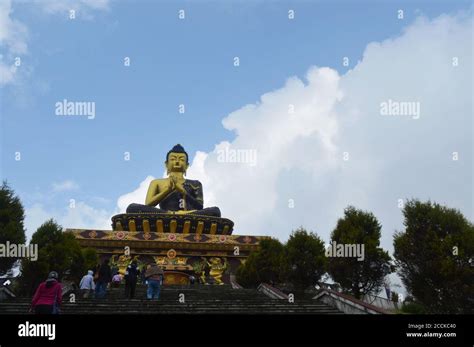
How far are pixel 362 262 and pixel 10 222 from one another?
32.7 ft

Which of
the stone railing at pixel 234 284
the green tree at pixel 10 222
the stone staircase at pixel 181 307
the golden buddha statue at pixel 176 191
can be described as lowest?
the stone railing at pixel 234 284

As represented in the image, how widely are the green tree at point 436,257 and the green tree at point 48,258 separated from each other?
929 cm

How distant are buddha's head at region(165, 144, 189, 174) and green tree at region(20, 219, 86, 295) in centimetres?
1822

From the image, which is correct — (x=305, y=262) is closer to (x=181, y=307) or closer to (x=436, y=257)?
(x=436, y=257)

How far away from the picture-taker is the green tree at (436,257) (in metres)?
11.4

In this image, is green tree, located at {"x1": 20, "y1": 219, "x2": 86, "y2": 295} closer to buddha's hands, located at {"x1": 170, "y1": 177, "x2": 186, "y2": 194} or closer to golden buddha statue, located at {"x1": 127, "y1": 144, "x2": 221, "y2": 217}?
golden buddha statue, located at {"x1": 127, "y1": 144, "x2": 221, "y2": 217}

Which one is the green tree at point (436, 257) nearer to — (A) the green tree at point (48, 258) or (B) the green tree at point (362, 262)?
(B) the green tree at point (362, 262)

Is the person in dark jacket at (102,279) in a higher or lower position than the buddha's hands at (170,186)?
lower

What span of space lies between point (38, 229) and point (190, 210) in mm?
18453

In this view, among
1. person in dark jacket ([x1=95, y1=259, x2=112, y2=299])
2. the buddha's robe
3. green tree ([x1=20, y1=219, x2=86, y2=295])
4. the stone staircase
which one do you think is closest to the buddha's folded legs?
the buddha's robe

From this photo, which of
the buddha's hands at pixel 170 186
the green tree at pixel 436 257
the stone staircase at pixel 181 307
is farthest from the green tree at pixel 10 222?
the buddha's hands at pixel 170 186
